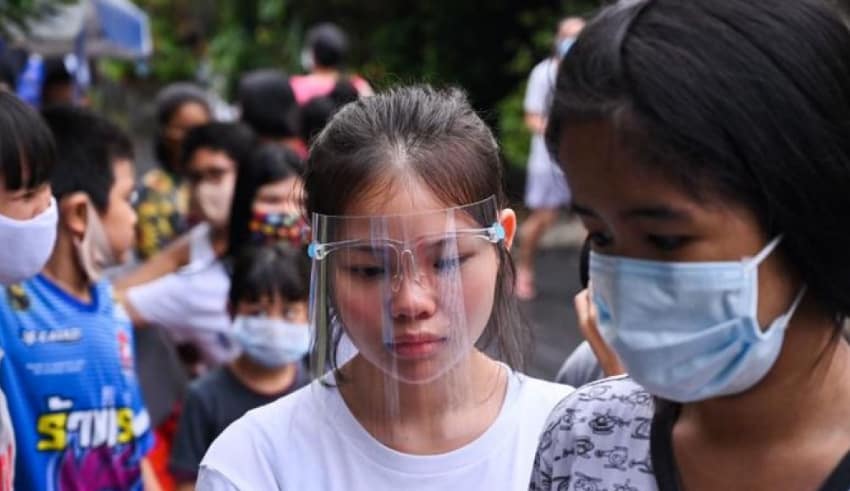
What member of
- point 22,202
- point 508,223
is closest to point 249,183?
point 22,202

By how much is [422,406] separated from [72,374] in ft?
4.66

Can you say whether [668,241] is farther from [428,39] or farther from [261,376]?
[428,39]

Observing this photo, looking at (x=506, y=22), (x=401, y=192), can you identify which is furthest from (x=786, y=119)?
(x=506, y=22)

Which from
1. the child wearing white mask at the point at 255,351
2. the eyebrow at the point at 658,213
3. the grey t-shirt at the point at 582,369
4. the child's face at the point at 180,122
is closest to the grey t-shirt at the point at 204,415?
the child wearing white mask at the point at 255,351

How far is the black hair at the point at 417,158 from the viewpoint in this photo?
8.50ft

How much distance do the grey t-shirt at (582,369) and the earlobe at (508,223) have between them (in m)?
0.62

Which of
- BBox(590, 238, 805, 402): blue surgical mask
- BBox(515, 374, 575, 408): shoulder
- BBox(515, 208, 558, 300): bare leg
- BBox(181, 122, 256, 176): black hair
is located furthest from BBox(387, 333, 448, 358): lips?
BBox(515, 208, 558, 300): bare leg

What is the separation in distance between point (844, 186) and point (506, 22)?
1583 centimetres

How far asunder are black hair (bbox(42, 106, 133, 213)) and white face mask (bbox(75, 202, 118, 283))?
0.09 metres

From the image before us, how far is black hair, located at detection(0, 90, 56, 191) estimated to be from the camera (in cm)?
328

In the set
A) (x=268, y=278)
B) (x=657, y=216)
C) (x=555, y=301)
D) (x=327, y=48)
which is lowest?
(x=555, y=301)

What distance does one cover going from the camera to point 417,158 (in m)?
2.61

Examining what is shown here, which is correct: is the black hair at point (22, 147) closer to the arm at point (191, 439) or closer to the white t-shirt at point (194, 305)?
the arm at point (191, 439)

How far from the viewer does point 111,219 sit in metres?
4.47
